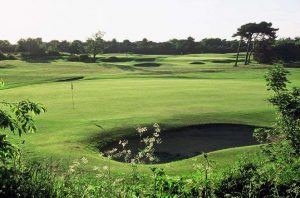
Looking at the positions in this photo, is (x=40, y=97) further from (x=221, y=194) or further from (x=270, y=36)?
(x=270, y=36)

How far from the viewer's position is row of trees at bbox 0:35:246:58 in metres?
124

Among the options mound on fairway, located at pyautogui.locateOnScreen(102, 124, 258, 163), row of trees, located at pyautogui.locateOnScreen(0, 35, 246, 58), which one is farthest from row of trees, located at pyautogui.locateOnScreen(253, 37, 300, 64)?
mound on fairway, located at pyautogui.locateOnScreen(102, 124, 258, 163)

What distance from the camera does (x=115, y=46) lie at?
162 m

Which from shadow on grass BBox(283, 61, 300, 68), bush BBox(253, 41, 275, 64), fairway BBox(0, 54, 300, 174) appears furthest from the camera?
bush BBox(253, 41, 275, 64)

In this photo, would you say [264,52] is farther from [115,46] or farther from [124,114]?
[124,114]

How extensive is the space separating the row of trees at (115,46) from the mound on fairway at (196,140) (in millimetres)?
93574

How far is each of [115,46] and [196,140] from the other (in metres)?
141

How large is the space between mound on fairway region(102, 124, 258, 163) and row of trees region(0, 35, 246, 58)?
93.6 meters

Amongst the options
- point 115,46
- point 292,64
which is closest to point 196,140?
point 292,64

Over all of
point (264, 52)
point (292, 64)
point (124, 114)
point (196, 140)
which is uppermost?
point (264, 52)

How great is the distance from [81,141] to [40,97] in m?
16.5

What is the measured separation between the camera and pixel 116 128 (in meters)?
24.0

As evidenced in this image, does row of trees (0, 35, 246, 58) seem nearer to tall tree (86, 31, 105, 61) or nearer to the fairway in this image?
tall tree (86, 31, 105, 61)

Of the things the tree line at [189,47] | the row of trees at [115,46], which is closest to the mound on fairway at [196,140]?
the tree line at [189,47]
